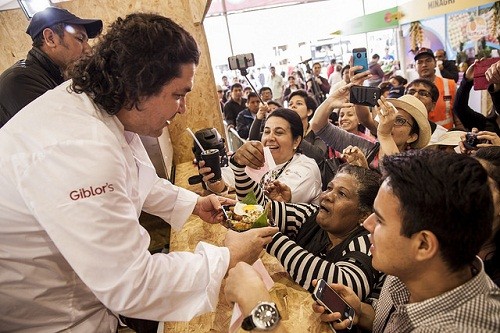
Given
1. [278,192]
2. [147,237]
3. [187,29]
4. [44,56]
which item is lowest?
[278,192]

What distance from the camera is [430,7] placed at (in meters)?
7.73

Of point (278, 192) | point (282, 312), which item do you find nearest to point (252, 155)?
point (278, 192)

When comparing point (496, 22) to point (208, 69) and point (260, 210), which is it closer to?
point (208, 69)

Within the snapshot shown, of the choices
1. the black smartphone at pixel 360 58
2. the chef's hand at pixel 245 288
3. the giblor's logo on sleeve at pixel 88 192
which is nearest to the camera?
the giblor's logo on sleeve at pixel 88 192

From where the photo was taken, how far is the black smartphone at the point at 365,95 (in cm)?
247

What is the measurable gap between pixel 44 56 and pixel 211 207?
1.58 m

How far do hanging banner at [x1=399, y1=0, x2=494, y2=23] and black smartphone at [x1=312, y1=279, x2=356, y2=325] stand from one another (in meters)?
7.14

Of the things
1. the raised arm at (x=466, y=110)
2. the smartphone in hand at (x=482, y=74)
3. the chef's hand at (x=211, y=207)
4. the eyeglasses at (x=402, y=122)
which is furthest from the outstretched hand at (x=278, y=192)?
the raised arm at (x=466, y=110)

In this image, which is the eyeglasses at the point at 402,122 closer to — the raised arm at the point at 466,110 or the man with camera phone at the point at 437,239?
the raised arm at the point at 466,110

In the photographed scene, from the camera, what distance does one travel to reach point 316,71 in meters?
9.56

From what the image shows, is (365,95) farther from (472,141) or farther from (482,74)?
(482,74)

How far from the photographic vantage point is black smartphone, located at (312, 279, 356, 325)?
112cm

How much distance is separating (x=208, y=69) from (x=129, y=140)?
8.39 feet

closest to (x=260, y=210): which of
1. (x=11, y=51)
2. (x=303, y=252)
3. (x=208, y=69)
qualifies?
(x=303, y=252)
